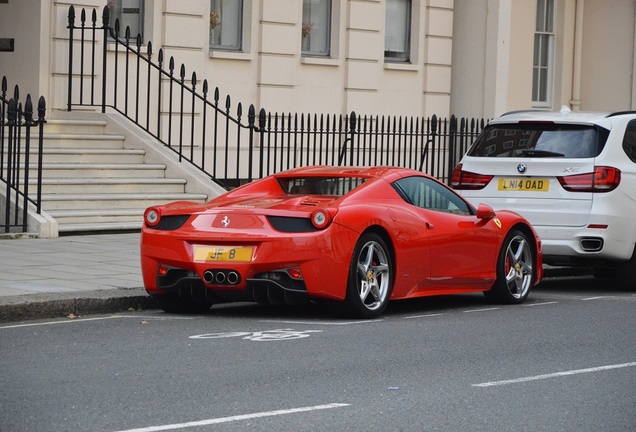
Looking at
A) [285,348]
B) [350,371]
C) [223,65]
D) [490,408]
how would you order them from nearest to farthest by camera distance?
[490,408] < [350,371] < [285,348] < [223,65]

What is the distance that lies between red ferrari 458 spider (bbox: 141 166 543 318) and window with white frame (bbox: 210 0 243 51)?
9989 millimetres

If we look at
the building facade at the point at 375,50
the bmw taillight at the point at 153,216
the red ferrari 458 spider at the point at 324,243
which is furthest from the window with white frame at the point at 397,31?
the bmw taillight at the point at 153,216

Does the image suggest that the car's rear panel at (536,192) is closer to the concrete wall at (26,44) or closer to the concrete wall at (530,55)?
the concrete wall at (26,44)

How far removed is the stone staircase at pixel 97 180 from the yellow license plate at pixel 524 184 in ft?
16.6

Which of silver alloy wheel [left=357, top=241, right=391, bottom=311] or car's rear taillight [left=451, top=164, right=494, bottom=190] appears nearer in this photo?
silver alloy wheel [left=357, top=241, right=391, bottom=311]

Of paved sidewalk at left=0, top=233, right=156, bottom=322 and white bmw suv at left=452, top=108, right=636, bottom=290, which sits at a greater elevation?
white bmw suv at left=452, top=108, right=636, bottom=290

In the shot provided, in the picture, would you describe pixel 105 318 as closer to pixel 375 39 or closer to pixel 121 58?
pixel 121 58

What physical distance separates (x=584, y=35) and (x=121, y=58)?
41.1 feet

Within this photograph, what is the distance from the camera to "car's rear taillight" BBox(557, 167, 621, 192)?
44.6ft

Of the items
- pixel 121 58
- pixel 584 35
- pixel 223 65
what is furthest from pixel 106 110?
pixel 584 35

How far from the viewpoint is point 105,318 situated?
35.5 feet

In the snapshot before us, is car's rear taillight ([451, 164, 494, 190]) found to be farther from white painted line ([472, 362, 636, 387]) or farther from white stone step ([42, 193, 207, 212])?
white painted line ([472, 362, 636, 387])

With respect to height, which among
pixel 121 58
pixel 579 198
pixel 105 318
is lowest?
pixel 105 318

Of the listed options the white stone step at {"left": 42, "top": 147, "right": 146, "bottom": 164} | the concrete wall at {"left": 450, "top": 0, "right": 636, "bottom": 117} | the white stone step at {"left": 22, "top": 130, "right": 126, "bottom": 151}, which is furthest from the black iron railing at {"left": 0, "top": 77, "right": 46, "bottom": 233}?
the concrete wall at {"left": 450, "top": 0, "right": 636, "bottom": 117}
